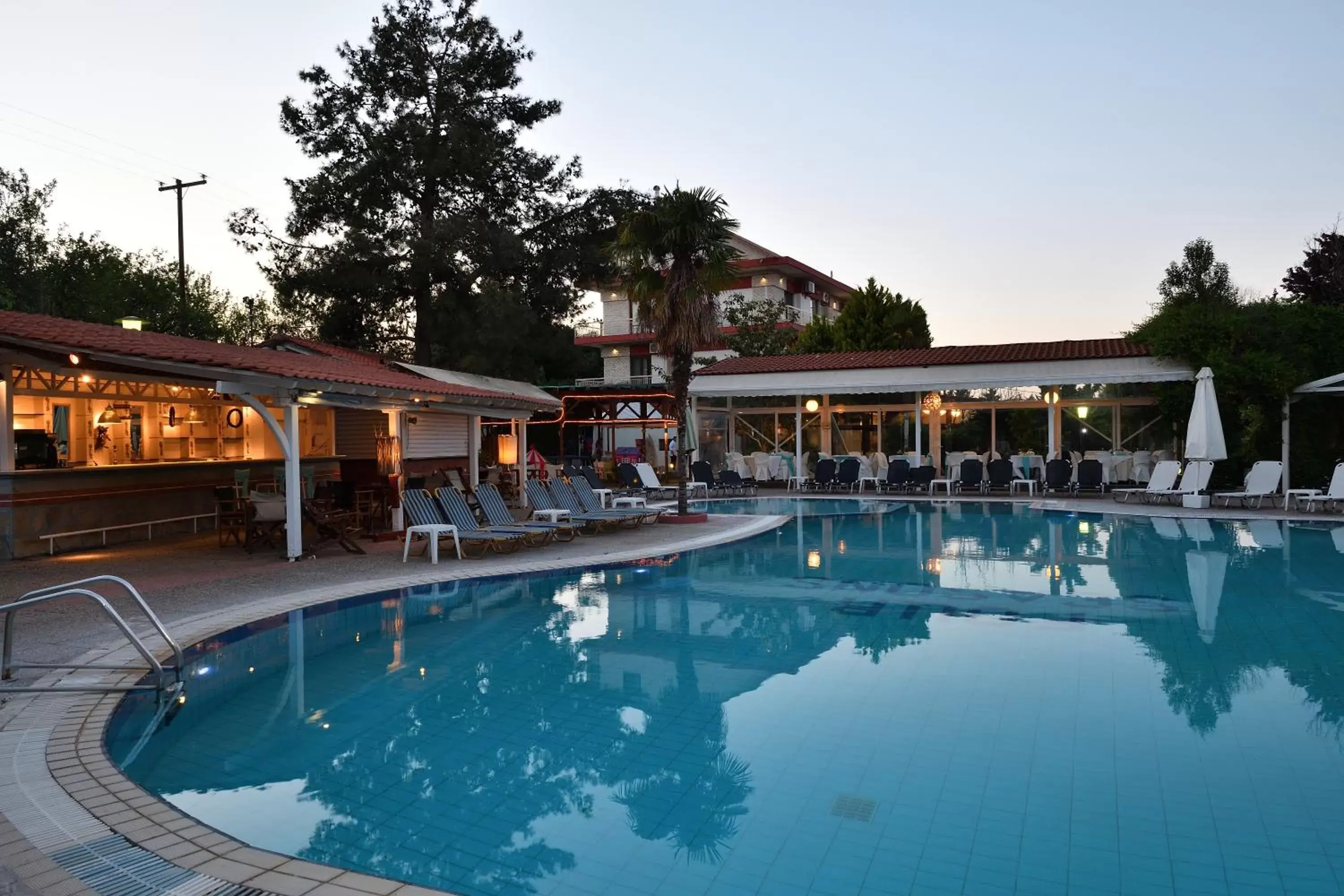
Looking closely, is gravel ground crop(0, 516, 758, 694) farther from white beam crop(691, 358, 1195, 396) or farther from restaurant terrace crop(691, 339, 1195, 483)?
restaurant terrace crop(691, 339, 1195, 483)

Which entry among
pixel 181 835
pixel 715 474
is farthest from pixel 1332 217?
pixel 181 835

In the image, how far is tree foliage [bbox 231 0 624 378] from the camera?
23.9 m

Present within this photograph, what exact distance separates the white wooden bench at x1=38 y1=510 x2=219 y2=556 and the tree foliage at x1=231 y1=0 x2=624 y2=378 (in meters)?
10.5

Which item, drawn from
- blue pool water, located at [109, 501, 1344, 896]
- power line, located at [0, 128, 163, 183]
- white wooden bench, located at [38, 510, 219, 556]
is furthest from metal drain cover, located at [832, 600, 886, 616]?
power line, located at [0, 128, 163, 183]

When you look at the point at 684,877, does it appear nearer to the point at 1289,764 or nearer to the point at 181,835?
the point at 181,835

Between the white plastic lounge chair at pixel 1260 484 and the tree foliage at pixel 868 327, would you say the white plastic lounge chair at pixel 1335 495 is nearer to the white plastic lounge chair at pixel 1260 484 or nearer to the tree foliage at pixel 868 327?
the white plastic lounge chair at pixel 1260 484

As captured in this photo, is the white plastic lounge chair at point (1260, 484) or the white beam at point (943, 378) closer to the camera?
the white plastic lounge chair at point (1260, 484)

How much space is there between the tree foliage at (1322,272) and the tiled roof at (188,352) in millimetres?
25580

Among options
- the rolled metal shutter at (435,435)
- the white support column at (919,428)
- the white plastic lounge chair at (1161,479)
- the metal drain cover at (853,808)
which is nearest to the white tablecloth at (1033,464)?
the white support column at (919,428)

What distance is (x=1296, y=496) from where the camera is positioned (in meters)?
16.5

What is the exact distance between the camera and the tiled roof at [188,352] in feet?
29.2


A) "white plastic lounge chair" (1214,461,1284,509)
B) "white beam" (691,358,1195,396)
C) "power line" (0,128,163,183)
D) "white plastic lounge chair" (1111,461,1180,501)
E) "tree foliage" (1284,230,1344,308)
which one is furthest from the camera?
"tree foliage" (1284,230,1344,308)

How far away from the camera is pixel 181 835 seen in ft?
11.3

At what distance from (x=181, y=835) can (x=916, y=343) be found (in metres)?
37.5
